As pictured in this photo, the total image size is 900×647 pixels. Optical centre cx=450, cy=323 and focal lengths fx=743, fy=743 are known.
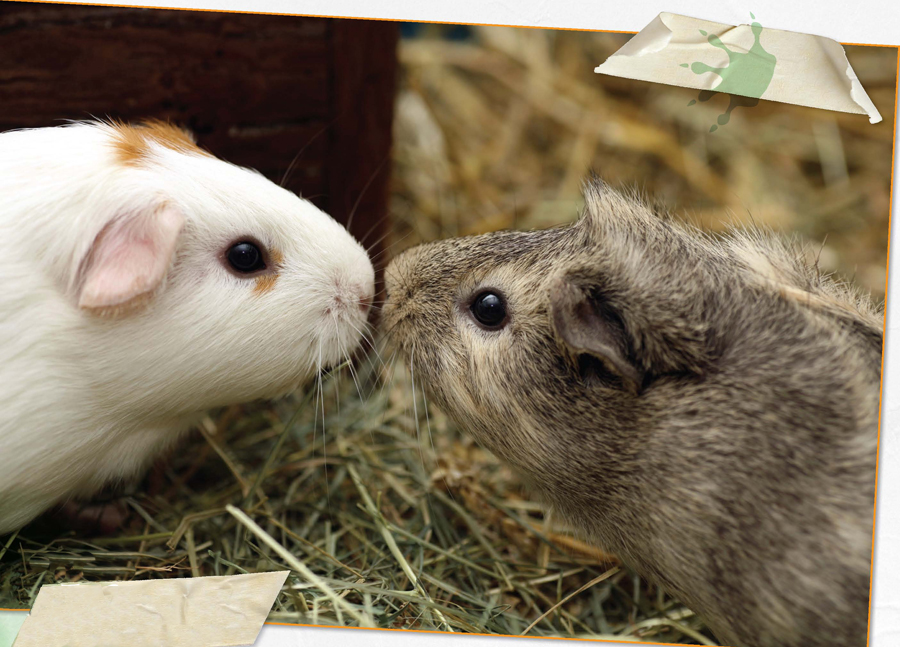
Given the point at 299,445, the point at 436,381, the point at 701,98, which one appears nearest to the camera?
the point at 701,98

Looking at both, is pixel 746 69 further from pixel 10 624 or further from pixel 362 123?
pixel 10 624

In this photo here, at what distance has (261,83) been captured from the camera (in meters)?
2.53

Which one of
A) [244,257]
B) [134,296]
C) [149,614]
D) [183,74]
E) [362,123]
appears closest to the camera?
[149,614]

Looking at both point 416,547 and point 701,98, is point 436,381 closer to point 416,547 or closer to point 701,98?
point 416,547

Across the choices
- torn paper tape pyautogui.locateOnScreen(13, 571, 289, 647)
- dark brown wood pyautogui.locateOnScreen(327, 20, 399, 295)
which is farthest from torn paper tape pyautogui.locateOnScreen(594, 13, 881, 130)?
torn paper tape pyautogui.locateOnScreen(13, 571, 289, 647)

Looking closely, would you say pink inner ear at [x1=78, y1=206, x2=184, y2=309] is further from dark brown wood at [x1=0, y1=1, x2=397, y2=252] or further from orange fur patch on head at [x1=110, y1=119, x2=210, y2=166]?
dark brown wood at [x1=0, y1=1, x2=397, y2=252]

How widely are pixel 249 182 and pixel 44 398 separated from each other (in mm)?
773

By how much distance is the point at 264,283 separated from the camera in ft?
6.60

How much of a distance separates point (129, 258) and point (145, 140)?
0.42m

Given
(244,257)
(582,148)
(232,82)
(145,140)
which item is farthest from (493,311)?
(582,148)

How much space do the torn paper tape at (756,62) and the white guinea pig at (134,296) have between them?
102cm

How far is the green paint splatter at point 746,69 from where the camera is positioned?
1.69 meters

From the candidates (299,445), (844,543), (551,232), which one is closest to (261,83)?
(551,232)

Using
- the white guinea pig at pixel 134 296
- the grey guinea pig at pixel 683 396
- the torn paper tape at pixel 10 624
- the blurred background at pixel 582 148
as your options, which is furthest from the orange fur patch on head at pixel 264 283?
the blurred background at pixel 582 148
